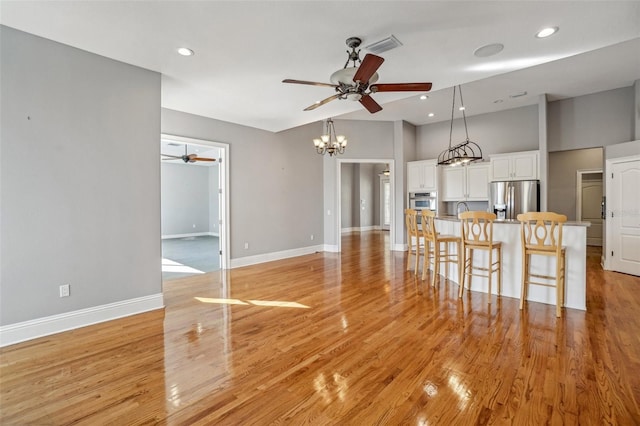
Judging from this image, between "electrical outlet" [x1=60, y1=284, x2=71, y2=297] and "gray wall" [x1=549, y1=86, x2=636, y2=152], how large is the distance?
8.82 metres

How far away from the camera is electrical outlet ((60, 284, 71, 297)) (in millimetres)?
3037

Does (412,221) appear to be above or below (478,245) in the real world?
above

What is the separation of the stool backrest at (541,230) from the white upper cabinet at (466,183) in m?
3.57

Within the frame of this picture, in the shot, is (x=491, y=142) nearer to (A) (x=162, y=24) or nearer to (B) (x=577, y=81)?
(B) (x=577, y=81)

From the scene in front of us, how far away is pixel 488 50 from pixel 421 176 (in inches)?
189

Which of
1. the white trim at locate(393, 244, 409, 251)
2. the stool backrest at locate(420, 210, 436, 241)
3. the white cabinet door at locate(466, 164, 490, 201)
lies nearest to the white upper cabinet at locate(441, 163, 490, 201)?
the white cabinet door at locate(466, 164, 490, 201)

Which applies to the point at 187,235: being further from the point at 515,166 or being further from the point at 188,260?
the point at 515,166

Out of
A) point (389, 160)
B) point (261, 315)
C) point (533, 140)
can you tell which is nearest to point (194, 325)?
point (261, 315)

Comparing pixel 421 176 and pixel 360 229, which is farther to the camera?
pixel 360 229

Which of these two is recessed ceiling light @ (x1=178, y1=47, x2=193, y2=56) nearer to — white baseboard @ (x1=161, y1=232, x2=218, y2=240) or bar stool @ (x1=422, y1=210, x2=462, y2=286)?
bar stool @ (x1=422, y1=210, x2=462, y2=286)

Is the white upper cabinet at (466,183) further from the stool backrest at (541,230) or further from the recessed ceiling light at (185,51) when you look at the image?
the recessed ceiling light at (185,51)

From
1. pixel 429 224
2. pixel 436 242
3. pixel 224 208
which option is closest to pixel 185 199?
pixel 224 208

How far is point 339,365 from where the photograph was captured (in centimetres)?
233

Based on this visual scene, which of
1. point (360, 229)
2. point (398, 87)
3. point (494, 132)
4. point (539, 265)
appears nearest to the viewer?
point (398, 87)
